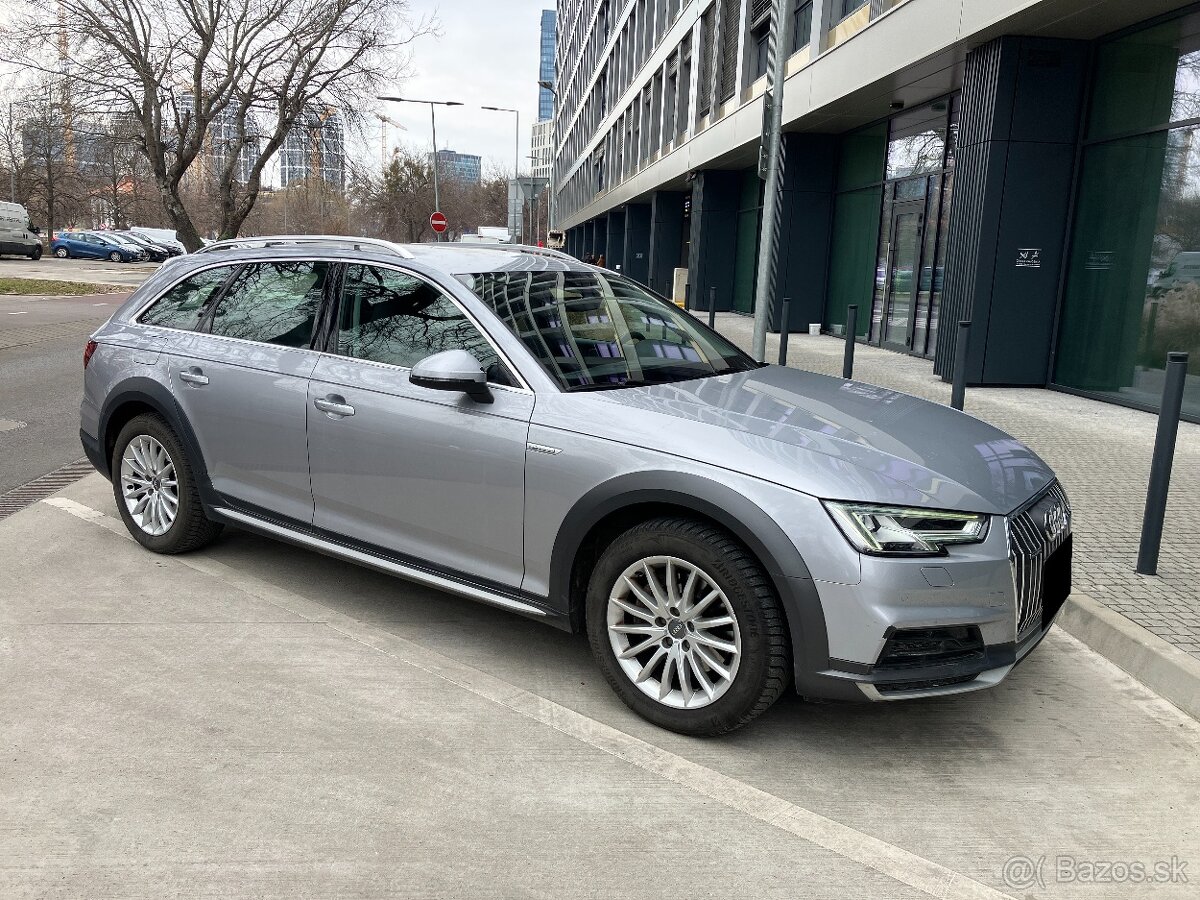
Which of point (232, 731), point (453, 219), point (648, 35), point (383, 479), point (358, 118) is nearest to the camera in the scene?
point (232, 731)

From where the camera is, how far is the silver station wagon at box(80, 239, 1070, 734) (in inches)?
119

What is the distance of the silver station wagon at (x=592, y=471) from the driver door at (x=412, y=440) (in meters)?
0.01

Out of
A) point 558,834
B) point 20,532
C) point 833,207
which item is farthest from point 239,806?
point 833,207

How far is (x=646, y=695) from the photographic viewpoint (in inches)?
135

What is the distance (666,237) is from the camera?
106 ft

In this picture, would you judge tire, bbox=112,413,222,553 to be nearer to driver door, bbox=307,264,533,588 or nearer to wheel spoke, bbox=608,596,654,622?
driver door, bbox=307,264,533,588

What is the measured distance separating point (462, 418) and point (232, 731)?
136cm

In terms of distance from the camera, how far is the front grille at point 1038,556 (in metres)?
3.15

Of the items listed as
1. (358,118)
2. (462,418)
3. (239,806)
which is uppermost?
(358,118)

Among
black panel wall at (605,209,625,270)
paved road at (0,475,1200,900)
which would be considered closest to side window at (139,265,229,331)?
paved road at (0,475,1200,900)

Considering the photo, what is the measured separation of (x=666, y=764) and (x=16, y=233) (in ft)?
146

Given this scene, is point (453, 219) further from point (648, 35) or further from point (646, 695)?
point (646, 695)

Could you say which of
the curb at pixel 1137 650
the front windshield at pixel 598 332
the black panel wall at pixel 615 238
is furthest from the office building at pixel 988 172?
the black panel wall at pixel 615 238

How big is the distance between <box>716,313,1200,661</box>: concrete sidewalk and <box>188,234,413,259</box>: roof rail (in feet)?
11.5
